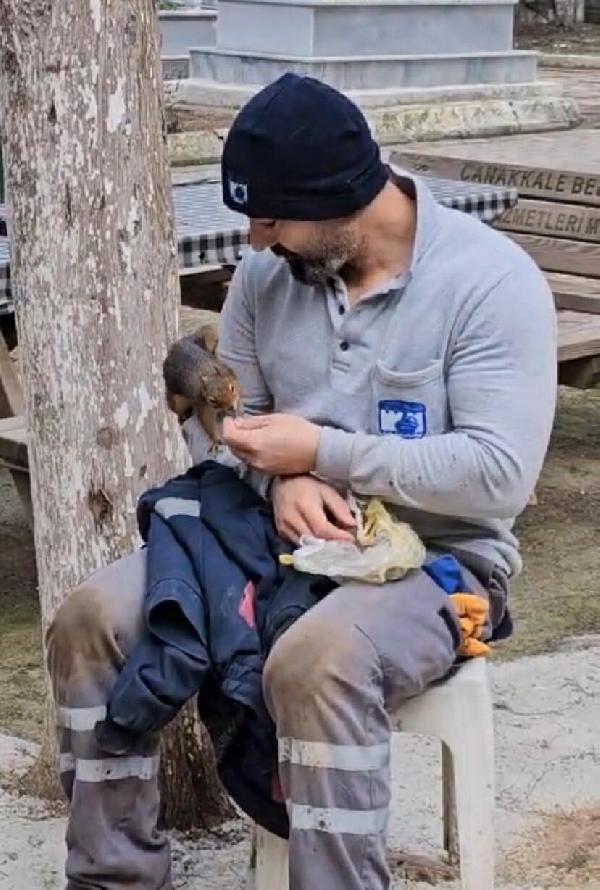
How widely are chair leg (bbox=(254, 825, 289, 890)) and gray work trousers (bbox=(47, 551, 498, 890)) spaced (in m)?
0.19

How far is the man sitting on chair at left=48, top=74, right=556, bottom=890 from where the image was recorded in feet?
8.27

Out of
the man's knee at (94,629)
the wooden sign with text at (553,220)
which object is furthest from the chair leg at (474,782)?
the wooden sign with text at (553,220)

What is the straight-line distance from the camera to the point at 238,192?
2674 millimetres

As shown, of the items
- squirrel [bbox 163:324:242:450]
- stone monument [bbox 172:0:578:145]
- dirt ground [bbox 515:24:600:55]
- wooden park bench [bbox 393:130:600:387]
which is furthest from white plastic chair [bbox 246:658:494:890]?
dirt ground [bbox 515:24:600:55]

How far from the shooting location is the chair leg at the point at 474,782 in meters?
2.65

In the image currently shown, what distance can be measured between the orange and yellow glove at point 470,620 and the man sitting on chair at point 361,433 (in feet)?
0.13

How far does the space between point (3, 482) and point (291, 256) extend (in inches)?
147

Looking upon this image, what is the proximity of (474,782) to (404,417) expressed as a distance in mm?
554

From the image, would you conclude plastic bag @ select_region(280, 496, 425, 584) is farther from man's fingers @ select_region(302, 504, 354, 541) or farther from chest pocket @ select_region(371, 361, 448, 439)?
chest pocket @ select_region(371, 361, 448, 439)

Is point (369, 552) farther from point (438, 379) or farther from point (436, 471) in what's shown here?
point (438, 379)

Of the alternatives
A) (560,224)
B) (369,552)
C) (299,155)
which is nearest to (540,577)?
(560,224)

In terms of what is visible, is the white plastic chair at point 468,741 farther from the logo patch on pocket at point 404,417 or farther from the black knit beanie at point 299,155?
the black knit beanie at point 299,155

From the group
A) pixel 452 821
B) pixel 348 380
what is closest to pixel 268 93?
pixel 348 380

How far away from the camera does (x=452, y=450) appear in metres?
2.61
